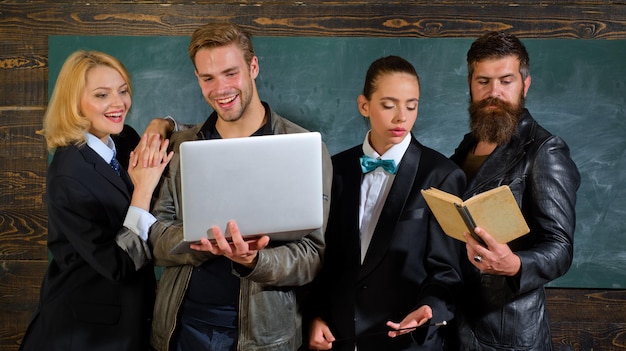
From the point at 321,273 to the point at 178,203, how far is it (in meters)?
0.55

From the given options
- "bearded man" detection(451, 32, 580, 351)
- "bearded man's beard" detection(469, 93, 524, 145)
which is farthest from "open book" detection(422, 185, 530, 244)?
"bearded man's beard" detection(469, 93, 524, 145)

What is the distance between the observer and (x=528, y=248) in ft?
7.13

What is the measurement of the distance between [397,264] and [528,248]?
42 cm

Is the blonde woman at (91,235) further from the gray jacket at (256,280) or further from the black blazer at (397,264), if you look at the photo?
the black blazer at (397,264)

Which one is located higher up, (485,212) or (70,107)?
(70,107)

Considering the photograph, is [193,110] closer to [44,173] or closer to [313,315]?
[44,173]

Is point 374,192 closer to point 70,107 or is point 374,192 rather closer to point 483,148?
point 483,148

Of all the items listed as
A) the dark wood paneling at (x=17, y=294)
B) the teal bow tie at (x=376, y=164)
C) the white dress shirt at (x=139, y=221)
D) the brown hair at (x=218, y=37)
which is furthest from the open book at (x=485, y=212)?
the dark wood paneling at (x=17, y=294)

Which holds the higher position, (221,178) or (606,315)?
(221,178)

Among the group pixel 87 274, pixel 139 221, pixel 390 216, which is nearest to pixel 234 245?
pixel 139 221

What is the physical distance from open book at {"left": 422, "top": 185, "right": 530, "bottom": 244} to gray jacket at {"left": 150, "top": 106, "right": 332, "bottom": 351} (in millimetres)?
428

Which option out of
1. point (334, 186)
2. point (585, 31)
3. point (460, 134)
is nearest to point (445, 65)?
point (460, 134)

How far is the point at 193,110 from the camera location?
3.13 m

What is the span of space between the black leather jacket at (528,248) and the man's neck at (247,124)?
74 cm
